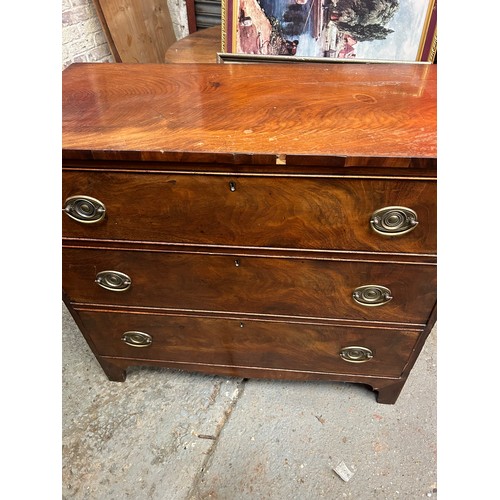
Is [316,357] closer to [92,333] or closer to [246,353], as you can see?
[246,353]

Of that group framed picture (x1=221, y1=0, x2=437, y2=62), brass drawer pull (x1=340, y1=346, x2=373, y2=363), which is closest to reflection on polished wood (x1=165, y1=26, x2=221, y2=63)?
framed picture (x1=221, y1=0, x2=437, y2=62)

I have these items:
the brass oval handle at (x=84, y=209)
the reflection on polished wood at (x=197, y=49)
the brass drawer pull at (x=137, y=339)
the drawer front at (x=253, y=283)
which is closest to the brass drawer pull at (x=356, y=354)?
the drawer front at (x=253, y=283)

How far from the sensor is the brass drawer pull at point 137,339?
1142mm

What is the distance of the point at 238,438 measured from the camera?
48.1 inches

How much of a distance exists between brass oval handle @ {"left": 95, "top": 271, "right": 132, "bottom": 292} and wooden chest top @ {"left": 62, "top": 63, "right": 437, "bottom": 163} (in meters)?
0.33

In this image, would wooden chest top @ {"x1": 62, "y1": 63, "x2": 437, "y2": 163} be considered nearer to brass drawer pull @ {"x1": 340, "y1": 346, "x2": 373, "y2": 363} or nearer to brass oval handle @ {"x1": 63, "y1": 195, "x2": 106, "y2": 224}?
brass oval handle @ {"x1": 63, "y1": 195, "x2": 106, "y2": 224}

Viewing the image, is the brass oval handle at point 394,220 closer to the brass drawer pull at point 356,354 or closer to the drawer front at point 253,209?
the drawer front at point 253,209

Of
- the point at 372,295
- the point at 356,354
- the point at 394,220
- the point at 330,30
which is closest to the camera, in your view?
the point at 394,220

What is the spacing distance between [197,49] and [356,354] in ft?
4.35

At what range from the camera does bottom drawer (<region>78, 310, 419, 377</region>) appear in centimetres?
106

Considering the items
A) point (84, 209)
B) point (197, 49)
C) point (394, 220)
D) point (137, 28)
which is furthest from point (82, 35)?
point (394, 220)

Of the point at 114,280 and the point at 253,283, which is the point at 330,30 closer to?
the point at 253,283

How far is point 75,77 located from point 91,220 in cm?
44

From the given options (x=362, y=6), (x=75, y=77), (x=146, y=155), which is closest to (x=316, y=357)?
(x=146, y=155)
